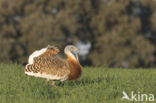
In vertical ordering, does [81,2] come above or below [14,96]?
above

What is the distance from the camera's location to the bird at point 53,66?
8.05 meters

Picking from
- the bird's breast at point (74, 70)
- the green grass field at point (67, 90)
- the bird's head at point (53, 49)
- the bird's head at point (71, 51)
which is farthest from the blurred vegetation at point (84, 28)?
the bird's breast at point (74, 70)

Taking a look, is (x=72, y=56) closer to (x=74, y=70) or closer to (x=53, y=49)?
(x=74, y=70)

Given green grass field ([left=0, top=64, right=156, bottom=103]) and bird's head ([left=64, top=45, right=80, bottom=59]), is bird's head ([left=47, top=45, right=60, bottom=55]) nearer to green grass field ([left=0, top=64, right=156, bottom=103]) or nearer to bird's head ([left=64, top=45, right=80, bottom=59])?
bird's head ([left=64, top=45, right=80, bottom=59])

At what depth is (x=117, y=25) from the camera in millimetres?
33781

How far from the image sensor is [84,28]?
34344 millimetres

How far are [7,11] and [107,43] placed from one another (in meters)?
10.6

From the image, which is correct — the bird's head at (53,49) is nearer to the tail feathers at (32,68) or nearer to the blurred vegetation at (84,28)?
the tail feathers at (32,68)

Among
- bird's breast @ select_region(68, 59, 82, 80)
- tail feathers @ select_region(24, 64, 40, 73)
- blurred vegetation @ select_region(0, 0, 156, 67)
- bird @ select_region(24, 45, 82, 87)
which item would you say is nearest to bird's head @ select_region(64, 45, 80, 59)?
bird @ select_region(24, 45, 82, 87)

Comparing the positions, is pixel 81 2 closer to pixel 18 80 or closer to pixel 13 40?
pixel 13 40

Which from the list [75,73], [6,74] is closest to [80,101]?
[75,73]

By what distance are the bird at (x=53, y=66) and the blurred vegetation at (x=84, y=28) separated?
2152cm

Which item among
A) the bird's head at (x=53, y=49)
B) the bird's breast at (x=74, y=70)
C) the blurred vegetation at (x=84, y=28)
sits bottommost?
the bird's breast at (x=74, y=70)

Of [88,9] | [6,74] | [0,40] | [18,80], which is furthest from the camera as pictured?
[88,9]
